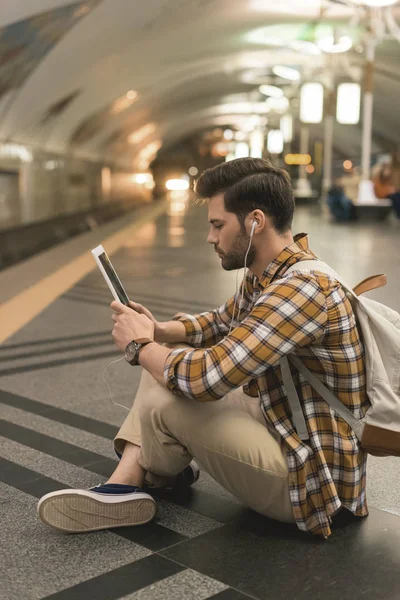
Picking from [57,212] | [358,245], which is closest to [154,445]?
[358,245]

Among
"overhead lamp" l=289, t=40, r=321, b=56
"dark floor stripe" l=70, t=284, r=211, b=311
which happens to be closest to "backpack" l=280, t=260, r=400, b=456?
"dark floor stripe" l=70, t=284, r=211, b=311

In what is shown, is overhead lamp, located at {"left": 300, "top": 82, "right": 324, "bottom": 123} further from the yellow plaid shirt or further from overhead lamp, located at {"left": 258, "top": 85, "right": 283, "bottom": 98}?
the yellow plaid shirt

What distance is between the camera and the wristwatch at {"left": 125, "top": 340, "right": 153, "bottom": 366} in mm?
2643

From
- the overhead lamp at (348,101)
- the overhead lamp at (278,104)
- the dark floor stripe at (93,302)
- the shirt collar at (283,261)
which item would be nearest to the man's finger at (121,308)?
the shirt collar at (283,261)

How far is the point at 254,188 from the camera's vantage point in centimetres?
263

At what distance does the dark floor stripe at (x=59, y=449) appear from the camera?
3.48 metres

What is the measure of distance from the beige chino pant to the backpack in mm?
139

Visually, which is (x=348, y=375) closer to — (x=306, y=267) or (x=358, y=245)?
(x=306, y=267)

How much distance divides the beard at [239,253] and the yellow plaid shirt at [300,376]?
0.08m

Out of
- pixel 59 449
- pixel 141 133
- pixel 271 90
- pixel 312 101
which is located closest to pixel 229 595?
pixel 59 449

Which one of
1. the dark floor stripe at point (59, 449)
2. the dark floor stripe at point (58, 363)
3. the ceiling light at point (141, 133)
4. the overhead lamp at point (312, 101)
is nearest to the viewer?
the dark floor stripe at point (59, 449)

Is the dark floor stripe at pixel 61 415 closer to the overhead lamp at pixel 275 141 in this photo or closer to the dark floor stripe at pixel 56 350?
the dark floor stripe at pixel 56 350

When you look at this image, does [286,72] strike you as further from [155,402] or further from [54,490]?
[155,402]

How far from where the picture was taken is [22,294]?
812cm
